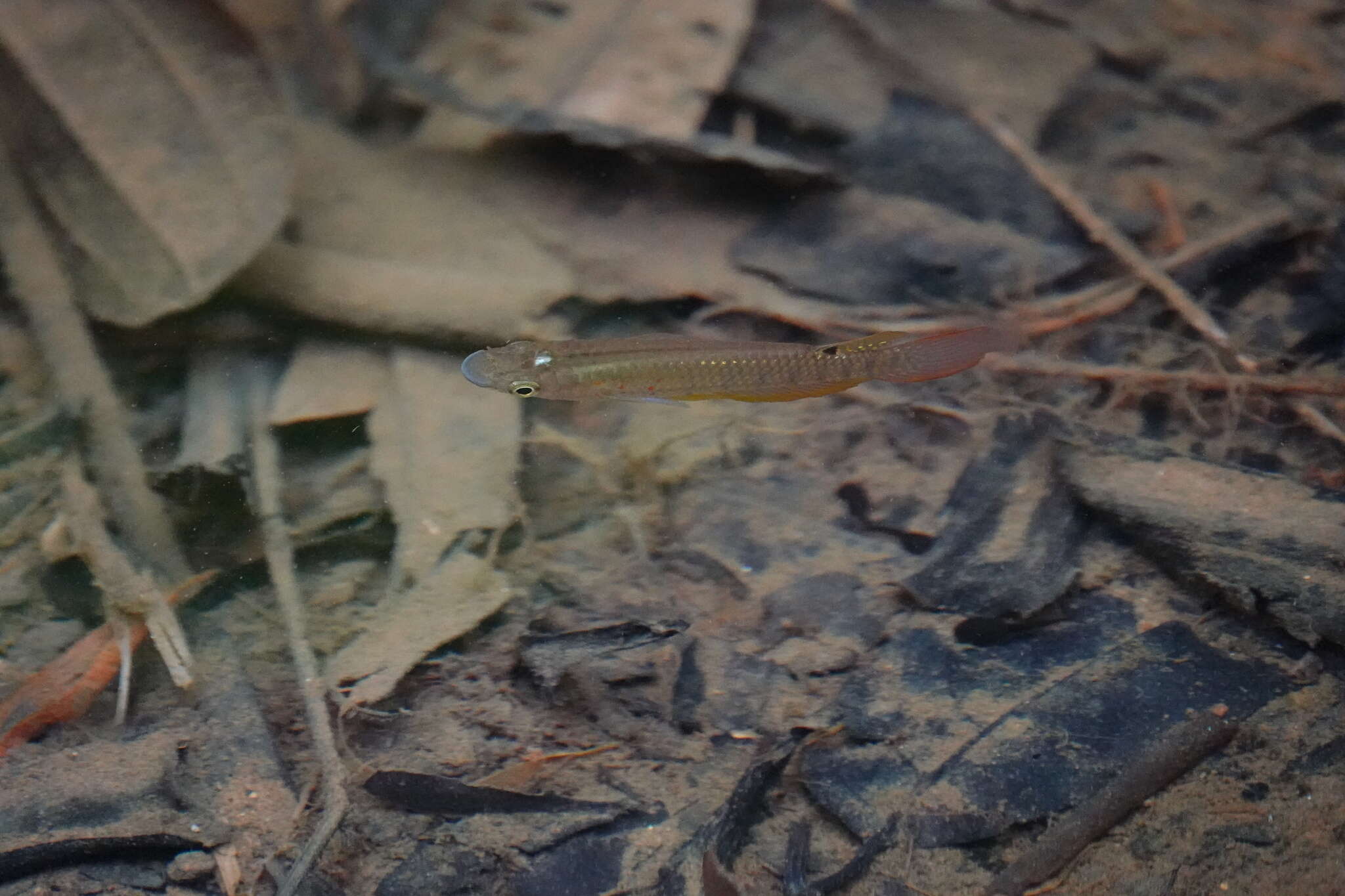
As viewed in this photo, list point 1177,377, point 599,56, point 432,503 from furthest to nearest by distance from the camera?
point 599,56 → point 1177,377 → point 432,503

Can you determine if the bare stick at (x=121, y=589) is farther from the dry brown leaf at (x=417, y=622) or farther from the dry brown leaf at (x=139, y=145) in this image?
the dry brown leaf at (x=139, y=145)

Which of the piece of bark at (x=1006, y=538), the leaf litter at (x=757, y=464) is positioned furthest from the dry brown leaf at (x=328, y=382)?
the piece of bark at (x=1006, y=538)

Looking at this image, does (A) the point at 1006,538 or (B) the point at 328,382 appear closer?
(A) the point at 1006,538

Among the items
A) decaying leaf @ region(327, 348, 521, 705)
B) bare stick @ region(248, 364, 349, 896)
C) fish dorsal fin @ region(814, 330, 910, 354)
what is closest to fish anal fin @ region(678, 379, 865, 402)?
fish dorsal fin @ region(814, 330, 910, 354)

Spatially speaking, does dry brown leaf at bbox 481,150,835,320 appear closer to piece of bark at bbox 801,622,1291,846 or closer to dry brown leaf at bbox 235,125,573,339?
dry brown leaf at bbox 235,125,573,339

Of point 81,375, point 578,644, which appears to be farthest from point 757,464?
point 81,375

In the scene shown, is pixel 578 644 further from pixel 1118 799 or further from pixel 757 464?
pixel 1118 799

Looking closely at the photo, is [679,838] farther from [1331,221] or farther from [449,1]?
[449,1]
